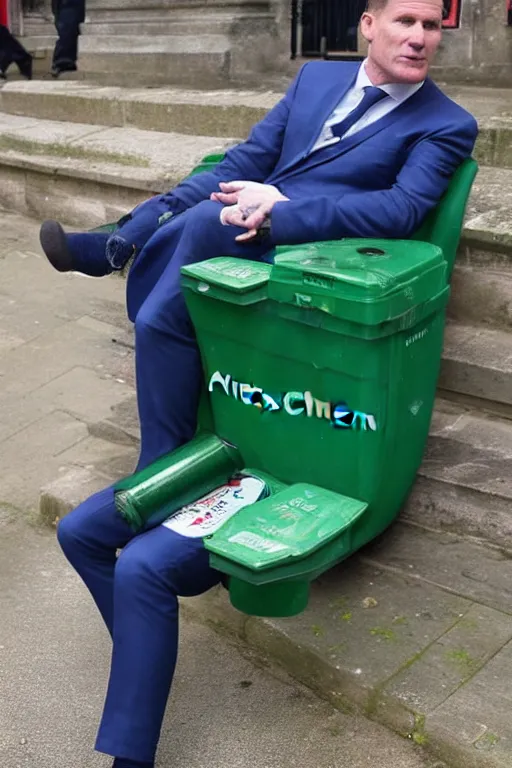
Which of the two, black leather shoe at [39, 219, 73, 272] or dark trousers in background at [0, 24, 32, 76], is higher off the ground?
dark trousers in background at [0, 24, 32, 76]

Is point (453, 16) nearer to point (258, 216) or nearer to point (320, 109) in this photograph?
point (320, 109)

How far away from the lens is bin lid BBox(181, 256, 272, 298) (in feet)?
8.34

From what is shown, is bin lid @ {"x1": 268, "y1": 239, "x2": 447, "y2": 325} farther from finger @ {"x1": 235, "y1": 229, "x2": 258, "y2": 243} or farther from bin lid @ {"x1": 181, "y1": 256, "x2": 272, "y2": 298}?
finger @ {"x1": 235, "y1": 229, "x2": 258, "y2": 243}

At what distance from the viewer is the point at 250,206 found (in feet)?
9.29

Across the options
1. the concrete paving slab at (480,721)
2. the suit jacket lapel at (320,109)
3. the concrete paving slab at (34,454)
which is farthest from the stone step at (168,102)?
the concrete paving slab at (480,721)

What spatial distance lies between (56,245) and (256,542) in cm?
133

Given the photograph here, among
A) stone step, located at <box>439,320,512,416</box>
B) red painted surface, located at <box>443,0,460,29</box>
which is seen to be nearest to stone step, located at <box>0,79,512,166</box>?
red painted surface, located at <box>443,0,460,29</box>

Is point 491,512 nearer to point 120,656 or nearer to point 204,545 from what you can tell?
point 204,545

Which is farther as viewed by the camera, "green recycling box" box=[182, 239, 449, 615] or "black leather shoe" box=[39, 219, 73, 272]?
"black leather shoe" box=[39, 219, 73, 272]

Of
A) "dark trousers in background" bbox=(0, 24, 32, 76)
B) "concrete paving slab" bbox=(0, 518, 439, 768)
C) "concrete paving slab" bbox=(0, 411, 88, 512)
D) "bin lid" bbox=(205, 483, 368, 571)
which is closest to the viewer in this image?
"bin lid" bbox=(205, 483, 368, 571)

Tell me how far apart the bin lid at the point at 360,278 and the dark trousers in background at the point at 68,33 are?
6648 mm

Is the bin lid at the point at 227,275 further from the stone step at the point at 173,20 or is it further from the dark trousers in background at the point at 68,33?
the dark trousers in background at the point at 68,33

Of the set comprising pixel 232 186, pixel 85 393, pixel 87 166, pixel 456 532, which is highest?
pixel 232 186

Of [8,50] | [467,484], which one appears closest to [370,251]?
[467,484]
